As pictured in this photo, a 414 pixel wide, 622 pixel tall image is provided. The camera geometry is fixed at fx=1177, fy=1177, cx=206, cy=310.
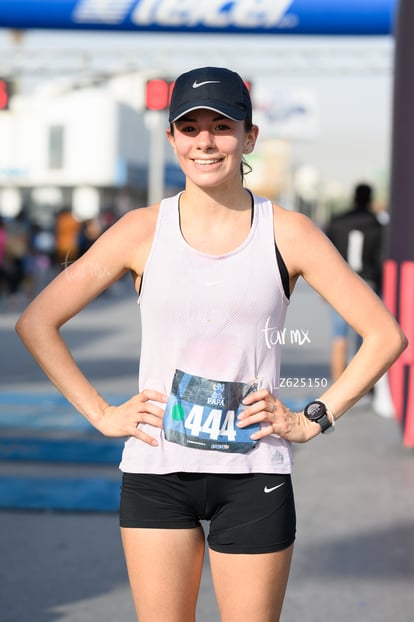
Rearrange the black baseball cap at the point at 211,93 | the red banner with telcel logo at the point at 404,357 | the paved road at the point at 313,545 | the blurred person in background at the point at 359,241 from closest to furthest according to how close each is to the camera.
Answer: the black baseball cap at the point at 211,93
the paved road at the point at 313,545
the red banner with telcel logo at the point at 404,357
the blurred person in background at the point at 359,241

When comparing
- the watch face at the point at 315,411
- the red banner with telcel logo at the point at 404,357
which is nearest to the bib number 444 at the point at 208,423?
the watch face at the point at 315,411

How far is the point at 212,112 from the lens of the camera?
2826 mm

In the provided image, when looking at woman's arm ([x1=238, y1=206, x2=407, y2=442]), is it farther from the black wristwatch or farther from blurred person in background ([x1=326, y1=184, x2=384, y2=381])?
blurred person in background ([x1=326, y1=184, x2=384, y2=381])

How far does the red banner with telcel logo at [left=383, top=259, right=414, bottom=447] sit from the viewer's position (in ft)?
25.9

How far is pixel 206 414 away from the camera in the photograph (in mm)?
2812

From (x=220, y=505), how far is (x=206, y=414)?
25 cm

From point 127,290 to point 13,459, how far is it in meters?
19.4

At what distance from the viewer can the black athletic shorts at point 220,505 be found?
2842mm

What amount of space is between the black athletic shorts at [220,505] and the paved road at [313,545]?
35cm

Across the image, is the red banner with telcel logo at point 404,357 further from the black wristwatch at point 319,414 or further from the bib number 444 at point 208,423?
the bib number 444 at point 208,423

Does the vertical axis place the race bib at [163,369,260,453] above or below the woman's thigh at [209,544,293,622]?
above

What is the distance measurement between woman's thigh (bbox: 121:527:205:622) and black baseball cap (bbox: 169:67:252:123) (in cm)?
100

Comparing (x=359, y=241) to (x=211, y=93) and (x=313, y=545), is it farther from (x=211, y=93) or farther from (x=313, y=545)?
(x=211, y=93)

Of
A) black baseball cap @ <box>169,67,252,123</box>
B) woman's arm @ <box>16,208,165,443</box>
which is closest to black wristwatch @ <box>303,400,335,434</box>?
woman's arm @ <box>16,208,165,443</box>
